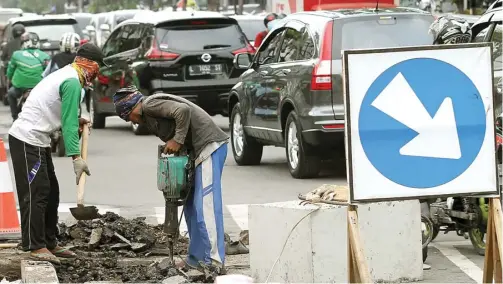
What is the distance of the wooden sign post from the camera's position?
22.4 feet

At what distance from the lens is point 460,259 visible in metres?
9.49

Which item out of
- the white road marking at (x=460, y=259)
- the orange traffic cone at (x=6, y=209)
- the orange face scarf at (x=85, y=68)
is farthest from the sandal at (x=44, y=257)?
the white road marking at (x=460, y=259)

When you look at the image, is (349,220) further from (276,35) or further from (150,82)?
(150,82)

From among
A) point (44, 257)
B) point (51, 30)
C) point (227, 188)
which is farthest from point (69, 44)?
point (51, 30)

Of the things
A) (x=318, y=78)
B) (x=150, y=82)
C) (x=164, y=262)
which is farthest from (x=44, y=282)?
(x=150, y=82)

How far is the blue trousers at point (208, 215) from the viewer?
9.02 metres

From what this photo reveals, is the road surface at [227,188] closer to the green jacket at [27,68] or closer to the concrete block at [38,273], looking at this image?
the green jacket at [27,68]

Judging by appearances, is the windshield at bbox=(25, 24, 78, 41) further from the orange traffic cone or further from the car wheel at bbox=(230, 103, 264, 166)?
the orange traffic cone

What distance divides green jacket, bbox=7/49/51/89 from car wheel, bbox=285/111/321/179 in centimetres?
659

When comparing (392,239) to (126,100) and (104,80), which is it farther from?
(104,80)

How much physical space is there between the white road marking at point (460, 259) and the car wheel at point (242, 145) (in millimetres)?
6373

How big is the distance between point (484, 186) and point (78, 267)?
3.57 meters

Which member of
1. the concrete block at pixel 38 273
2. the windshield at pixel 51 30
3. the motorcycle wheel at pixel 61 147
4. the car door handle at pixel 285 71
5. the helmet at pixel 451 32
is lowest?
the windshield at pixel 51 30

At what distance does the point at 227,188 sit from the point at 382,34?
2.35 meters
